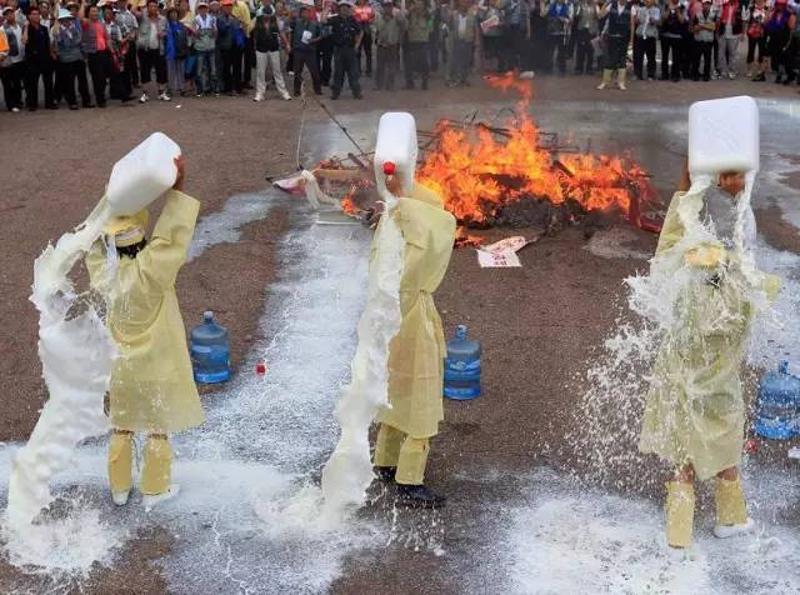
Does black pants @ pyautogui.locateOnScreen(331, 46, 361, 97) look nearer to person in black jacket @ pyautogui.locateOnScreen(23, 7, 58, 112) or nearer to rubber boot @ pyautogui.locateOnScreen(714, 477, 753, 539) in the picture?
person in black jacket @ pyautogui.locateOnScreen(23, 7, 58, 112)

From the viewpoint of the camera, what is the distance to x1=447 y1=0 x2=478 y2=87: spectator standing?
66.8 feet

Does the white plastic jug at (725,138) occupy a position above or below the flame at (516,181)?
above

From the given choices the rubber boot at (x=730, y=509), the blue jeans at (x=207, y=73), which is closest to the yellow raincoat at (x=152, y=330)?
the rubber boot at (x=730, y=509)

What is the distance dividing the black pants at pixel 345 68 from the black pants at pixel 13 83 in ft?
18.3

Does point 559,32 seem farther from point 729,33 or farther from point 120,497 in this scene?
point 120,497

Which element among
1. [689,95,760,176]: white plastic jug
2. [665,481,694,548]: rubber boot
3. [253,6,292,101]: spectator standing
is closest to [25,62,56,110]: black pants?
[253,6,292,101]: spectator standing

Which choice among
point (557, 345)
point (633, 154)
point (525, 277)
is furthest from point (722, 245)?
point (633, 154)

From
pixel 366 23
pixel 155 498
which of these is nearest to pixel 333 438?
pixel 155 498

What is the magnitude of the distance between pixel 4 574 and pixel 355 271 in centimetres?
490

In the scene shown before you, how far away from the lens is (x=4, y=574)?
15.8 feet

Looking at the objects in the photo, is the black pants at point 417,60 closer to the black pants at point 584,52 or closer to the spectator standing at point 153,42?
the black pants at point 584,52

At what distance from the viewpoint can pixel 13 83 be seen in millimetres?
17797

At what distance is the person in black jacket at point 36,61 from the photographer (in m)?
17.2

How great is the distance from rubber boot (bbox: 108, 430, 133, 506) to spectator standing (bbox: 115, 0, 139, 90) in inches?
579
